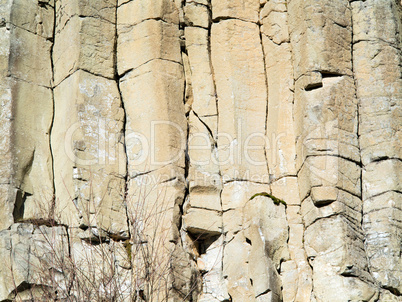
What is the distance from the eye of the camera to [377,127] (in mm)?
11547

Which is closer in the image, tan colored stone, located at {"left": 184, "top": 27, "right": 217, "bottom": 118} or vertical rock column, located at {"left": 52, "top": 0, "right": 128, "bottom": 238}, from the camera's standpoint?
vertical rock column, located at {"left": 52, "top": 0, "right": 128, "bottom": 238}

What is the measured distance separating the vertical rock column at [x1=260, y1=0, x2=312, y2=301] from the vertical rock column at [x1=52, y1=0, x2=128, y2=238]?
2.15 meters

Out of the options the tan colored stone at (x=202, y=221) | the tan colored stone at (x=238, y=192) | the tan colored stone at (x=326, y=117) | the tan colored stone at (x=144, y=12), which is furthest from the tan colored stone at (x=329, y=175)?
the tan colored stone at (x=144, y=12)

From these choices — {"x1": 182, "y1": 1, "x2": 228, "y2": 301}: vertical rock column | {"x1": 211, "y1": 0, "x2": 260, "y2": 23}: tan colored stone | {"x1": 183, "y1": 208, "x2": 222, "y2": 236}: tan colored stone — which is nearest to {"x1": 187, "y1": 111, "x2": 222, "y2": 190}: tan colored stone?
{"x1": 182, "y1": 1, "x2": 228, "y2": 301}: vertical rock column

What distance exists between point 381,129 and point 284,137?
1.34 metres

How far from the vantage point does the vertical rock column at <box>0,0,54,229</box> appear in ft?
37.0

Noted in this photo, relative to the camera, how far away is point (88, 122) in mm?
11555

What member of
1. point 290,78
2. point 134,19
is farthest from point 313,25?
point 134,19

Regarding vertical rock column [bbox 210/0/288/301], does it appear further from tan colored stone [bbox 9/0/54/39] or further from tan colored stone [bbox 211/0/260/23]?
tan colored stone [bbox 9/0/54/39]

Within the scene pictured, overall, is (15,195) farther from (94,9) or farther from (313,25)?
(313,25)

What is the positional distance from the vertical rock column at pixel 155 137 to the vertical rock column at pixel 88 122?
0.17 m

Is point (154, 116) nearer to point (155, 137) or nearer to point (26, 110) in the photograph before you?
point (155, 137)

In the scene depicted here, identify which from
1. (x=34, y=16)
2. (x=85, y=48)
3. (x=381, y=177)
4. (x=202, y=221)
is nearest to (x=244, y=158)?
(x=202, y=221)

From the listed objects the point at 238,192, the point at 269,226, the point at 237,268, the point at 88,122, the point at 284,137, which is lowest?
the point at 237,268
